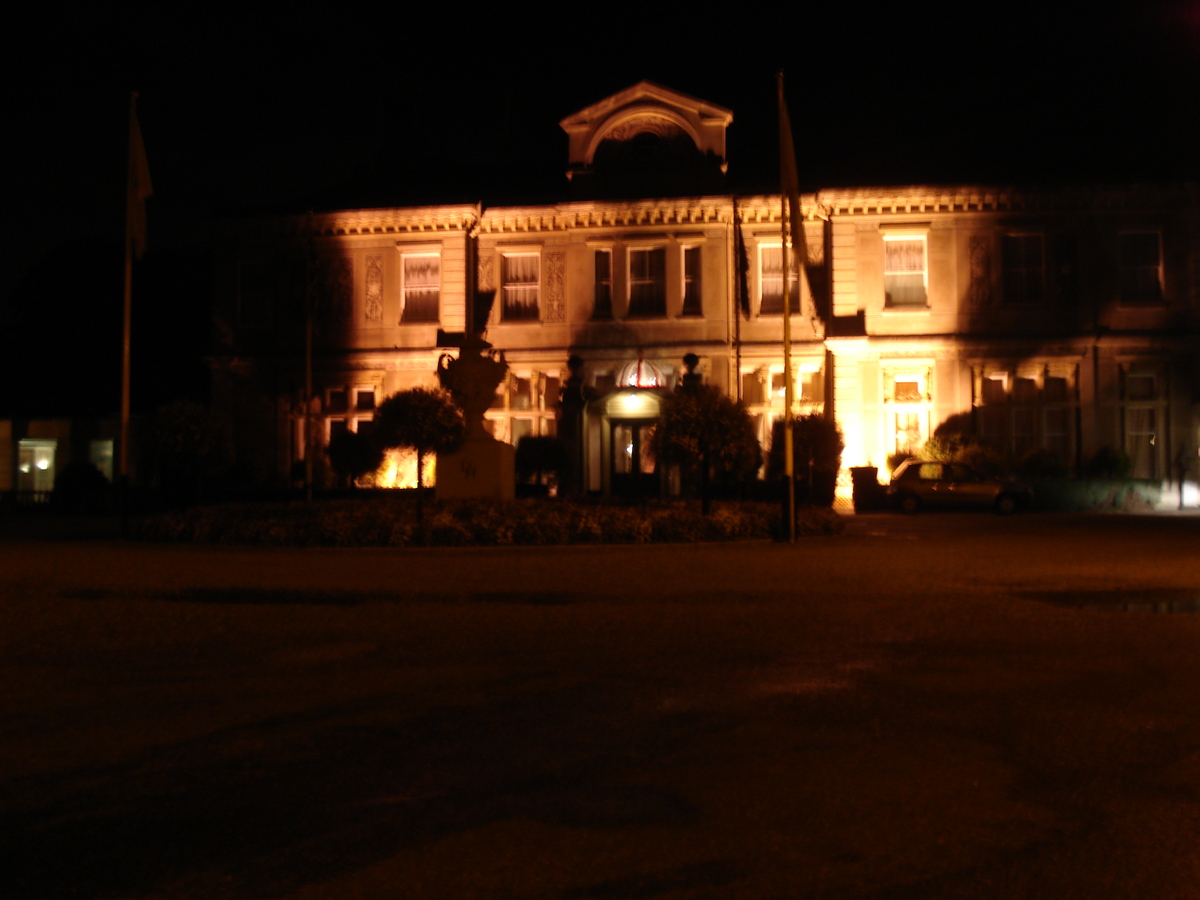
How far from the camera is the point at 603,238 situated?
35.8 metres

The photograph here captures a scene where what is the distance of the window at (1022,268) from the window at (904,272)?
2275 millimetres

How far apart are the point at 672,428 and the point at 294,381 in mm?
18208

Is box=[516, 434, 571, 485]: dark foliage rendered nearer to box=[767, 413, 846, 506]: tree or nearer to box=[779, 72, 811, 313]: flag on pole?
box=[767, 413, 846, 506]: tree

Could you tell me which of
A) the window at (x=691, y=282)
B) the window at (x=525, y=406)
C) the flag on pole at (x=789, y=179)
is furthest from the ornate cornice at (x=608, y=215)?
the flag on pole at (x=789, y=179)

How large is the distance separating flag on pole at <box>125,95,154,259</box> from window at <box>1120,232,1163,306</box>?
25542mm

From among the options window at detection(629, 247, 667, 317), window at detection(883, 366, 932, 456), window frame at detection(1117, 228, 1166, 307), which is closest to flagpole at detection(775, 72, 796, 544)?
window at detection(883, 366, 932, 456)

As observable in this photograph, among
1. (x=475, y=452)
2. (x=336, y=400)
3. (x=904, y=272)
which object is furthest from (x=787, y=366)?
(x=336, y=400)

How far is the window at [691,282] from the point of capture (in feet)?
116

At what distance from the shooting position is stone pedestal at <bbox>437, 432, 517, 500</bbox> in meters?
23.9

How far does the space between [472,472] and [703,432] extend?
183 inches

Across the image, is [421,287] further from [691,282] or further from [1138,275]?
[1138,275]

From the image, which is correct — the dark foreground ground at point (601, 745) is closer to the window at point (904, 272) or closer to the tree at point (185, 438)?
the tree at point (185, 438)

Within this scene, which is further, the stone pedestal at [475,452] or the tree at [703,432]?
the stone pedestal at [475,452]

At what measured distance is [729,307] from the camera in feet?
115
